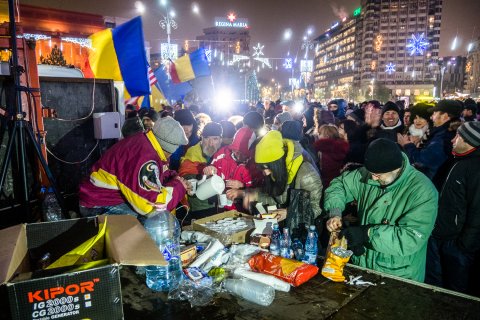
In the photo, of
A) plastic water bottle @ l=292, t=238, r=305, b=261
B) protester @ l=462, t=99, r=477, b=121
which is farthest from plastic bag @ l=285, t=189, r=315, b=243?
protester @ l=462, t=99, r=477, b=121

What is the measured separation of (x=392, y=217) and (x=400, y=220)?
0.42 feet

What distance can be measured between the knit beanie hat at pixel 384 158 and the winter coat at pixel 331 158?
304 centimetres

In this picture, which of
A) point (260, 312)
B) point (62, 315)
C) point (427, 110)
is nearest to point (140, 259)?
point (62, 315)

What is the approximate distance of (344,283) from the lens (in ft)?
8.42

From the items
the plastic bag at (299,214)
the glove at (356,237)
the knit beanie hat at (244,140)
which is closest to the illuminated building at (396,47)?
the knit beanie hat at (244,140)

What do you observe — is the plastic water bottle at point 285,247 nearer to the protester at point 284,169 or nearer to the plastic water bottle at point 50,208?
the protester at point 284,169

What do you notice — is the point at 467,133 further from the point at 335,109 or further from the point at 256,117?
the point at 335,109

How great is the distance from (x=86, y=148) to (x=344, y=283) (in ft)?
18.0

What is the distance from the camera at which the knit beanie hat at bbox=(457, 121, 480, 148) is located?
363 centimetres

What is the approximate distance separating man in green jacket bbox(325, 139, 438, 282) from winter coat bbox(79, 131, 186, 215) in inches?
67.6

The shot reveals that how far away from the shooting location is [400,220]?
281cm

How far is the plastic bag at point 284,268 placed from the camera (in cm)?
251

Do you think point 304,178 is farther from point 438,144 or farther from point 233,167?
point 438,144

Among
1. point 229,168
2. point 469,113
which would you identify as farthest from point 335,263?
point 469,113
